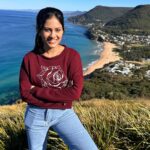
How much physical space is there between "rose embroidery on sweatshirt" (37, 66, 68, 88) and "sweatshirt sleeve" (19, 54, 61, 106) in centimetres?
10

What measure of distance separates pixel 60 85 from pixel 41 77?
0.50 ft

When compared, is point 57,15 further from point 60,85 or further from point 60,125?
point 60,125

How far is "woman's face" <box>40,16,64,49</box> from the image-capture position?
2.92 meters

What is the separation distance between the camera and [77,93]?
2.92 metres

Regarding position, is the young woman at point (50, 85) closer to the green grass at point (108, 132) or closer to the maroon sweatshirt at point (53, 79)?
the maroon sweatshirt at point (53, 79)

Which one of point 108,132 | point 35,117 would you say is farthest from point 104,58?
point 35,117

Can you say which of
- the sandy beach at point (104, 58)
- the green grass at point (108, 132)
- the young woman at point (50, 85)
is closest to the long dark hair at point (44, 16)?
the young woman at point (50, 85)

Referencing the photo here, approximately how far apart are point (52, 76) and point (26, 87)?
0.70 ft

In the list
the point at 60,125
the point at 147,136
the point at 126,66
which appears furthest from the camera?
the point at 126,66

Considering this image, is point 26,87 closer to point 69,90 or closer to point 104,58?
point 69,90

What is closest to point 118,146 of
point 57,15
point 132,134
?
point 132,134

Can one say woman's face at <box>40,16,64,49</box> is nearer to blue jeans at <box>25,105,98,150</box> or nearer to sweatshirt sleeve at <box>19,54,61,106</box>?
sweatshirt sleeve at <box>19,54,61,106</box>

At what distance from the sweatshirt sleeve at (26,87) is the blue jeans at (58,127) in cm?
5

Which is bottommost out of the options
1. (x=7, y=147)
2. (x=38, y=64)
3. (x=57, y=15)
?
(x=7, y=147)
